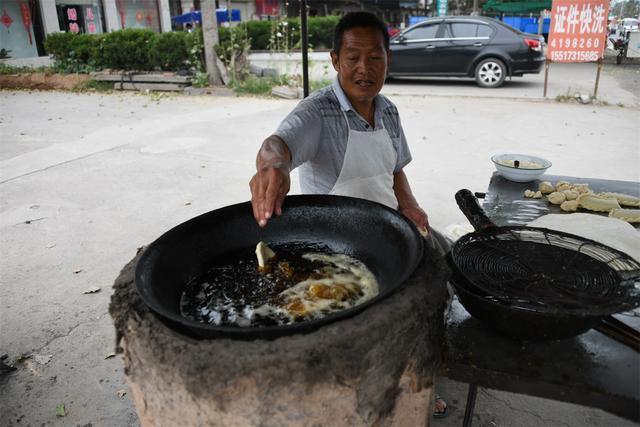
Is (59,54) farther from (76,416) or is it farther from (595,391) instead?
(595,391)

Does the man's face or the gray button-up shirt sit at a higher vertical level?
the man's face

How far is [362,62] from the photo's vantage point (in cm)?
202

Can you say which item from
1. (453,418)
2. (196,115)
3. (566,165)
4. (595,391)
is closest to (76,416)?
(453,418)

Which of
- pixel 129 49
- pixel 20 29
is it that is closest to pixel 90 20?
pixel 20 29

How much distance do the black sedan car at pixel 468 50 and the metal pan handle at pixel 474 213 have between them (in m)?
9.11

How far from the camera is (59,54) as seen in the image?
511 inches

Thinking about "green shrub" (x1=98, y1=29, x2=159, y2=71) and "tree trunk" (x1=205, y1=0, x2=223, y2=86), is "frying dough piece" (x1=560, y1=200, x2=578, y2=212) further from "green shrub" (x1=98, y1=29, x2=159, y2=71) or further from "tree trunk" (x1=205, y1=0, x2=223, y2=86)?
"green shrub" (x1=98, y1=29, x2=159, y2=71)

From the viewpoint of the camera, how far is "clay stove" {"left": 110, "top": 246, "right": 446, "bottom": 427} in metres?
1.02

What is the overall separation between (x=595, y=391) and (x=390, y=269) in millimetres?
617

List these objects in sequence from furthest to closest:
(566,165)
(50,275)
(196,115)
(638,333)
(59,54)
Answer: (59,54) < (196,115) < (566,165) < (50,275) < (638,333)

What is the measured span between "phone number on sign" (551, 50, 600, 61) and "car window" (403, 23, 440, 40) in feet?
8.80

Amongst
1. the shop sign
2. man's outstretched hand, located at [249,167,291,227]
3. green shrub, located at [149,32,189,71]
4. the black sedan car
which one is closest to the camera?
man's outstretched hand, located at [249,167,291,227]

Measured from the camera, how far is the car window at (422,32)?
1027 cm

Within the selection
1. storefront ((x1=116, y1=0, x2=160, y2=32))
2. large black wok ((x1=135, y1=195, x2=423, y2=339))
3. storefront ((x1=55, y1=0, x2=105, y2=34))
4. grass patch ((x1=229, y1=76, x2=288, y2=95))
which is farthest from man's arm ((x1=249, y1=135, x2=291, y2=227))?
storefront ((x1=116, y1=0, x2=160, y2=32))
